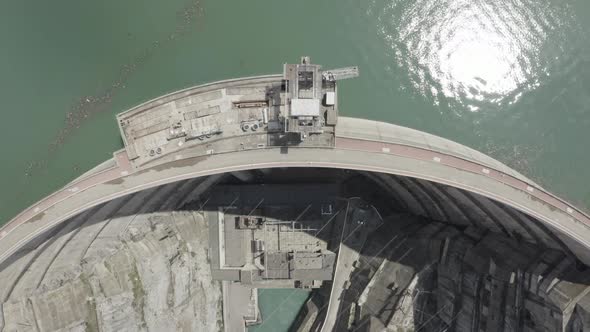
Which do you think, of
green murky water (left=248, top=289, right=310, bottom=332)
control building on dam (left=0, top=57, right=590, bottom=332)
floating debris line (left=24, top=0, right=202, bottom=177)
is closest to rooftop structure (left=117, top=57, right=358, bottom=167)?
control building on dam (left=0, top=57, right=590, bottom=332)

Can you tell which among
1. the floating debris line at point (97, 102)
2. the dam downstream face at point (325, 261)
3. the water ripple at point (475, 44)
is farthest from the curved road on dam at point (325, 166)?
the water ripple at point (475, 44)

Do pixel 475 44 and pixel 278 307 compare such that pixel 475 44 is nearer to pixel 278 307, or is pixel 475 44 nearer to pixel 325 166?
pixel 325 166

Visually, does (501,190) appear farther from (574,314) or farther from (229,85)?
(229,85)

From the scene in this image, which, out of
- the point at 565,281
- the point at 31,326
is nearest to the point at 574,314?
the point at 565,281

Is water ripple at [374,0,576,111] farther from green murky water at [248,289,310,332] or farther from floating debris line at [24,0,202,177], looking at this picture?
green murky water at [248,289,310,332]

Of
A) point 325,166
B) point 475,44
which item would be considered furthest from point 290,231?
point 475,44

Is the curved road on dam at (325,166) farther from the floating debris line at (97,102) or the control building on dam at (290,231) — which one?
the floating debris line at (97,102)
